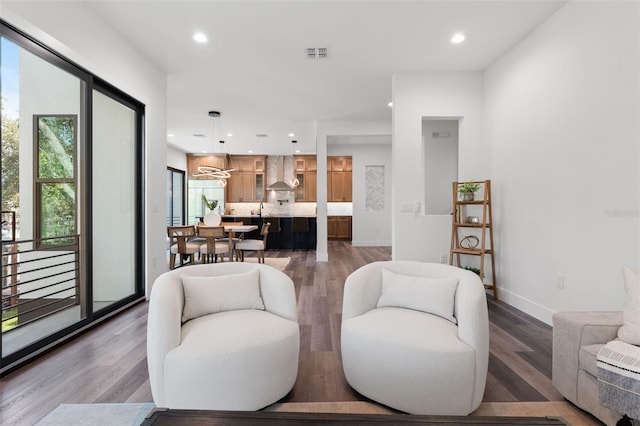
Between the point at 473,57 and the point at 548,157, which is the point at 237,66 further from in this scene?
the point at 548,157

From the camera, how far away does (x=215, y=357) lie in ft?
5.24

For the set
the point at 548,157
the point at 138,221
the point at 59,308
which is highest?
the point at 548,157

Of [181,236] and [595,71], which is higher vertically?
[595,71]

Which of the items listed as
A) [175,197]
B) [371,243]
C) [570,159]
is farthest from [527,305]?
[175,197]

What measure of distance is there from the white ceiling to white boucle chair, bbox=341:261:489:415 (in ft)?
8.00

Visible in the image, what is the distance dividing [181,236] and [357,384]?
404cm

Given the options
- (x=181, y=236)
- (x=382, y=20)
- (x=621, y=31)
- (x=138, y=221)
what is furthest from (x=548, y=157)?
(x=181, y=236)

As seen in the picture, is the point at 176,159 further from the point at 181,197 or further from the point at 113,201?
the point at 113,201

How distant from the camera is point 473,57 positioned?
385cm

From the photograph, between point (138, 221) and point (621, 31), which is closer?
point (621, 31)

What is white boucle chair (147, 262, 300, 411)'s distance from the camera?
1.59 metres

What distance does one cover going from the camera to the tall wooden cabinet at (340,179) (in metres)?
9.91

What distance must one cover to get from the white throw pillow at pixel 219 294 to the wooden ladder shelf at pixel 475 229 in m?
2.80

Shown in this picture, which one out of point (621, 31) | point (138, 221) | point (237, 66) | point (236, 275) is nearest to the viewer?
point (236, 275)
